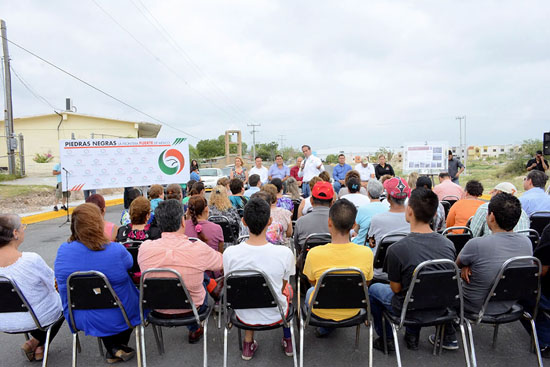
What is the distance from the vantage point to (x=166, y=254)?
281cm

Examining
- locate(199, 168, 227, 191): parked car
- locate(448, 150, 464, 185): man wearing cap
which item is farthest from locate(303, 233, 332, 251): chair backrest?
locate(199, 168, 227, 191): parked car

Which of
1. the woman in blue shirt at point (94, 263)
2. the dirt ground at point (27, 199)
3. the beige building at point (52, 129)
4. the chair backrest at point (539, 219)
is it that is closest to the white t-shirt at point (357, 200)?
the chair backrest at point (539, 219)

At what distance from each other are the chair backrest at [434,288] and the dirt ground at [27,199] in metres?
13.2

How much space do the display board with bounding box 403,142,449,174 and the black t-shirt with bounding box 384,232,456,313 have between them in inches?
416

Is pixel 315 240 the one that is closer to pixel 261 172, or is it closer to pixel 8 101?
pixel 261 172

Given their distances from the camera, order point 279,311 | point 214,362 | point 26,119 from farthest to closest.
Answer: point 26,119 < point 214,362 < point 279,311

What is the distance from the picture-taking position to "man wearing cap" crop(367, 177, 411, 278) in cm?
345

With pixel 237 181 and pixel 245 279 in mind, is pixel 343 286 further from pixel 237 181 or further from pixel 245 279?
pixel 237 181

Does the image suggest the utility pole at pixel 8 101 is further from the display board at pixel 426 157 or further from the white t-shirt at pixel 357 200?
the display board at pixel 426 157

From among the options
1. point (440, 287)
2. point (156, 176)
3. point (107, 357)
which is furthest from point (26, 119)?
point (440, 287)

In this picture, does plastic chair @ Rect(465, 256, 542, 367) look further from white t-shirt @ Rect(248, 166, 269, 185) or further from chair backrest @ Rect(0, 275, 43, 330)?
white t-shirt @ Rect(248, 166, 269, 185)

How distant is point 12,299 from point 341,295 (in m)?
2.56

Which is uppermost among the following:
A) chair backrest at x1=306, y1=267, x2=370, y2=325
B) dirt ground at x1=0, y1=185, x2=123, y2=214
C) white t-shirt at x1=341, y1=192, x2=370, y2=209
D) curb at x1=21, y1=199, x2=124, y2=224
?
white t-shirt at x1=341, y1=192, x2=370, y2=209

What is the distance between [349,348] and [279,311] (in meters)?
0.92
